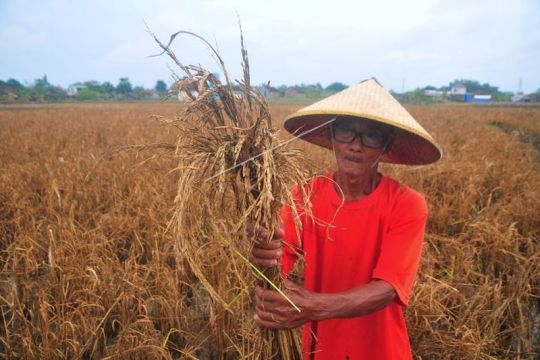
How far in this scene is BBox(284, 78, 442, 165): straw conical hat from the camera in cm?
118

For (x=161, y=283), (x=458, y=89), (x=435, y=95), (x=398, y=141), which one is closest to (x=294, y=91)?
(x=435, y=95)

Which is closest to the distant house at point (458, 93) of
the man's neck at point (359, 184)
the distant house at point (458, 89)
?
the distant house at point (458, 89)

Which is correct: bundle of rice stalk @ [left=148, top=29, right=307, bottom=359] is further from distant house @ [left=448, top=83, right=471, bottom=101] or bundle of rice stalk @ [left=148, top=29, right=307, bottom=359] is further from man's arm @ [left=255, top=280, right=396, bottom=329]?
distant house @ [left=448, top=83, right=471, bottom=101]

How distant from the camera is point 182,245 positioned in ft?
3.23

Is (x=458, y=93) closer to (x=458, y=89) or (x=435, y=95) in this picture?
(x=435, y=95)

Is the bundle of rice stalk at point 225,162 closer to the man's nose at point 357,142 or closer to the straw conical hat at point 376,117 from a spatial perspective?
the straw conical hat at point 376,117

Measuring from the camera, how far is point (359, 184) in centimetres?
135

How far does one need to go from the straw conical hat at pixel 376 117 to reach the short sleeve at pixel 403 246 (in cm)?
26

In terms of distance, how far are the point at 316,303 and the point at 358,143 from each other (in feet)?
2.03

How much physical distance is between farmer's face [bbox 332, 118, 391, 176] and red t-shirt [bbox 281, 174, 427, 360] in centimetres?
10

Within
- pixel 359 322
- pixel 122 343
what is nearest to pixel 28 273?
pixel 122 343

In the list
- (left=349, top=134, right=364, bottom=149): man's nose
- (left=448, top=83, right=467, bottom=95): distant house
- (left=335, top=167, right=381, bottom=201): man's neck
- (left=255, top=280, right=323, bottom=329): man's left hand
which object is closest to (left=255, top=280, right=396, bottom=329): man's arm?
(left=255, top=280, right=323, bottom=329): man's left hand

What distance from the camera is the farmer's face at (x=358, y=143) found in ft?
4.18

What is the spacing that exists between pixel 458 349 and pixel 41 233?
10.0 ft
